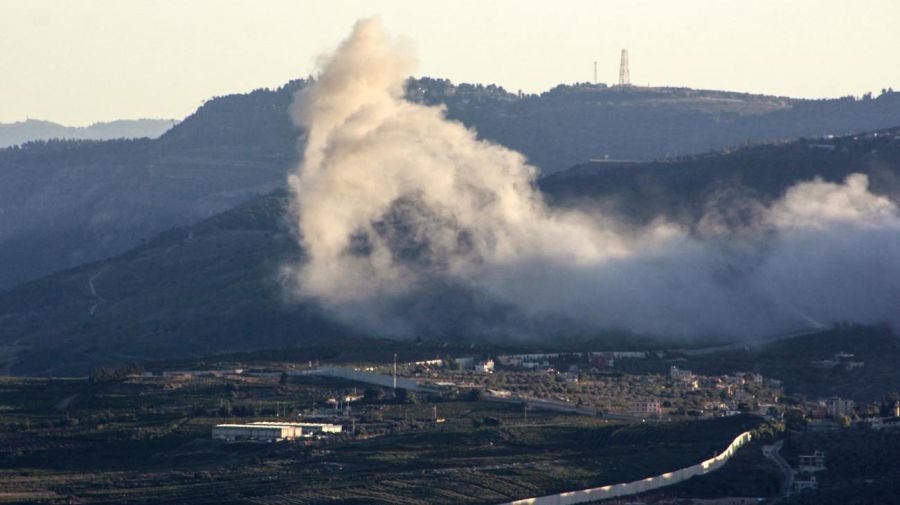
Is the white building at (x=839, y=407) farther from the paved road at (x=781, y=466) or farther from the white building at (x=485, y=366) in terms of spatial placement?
the white building at (x=485, y=366)

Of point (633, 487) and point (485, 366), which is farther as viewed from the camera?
point (485, 366)

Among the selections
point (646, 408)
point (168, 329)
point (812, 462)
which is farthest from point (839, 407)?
point (168, 329)

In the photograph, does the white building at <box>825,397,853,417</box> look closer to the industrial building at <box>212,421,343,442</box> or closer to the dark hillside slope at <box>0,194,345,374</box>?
the industrial building at <box>212,421,343,442</box>

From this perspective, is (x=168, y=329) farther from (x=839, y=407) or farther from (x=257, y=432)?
(x=257, y=432)

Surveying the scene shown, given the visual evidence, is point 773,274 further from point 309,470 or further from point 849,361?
point 309,470

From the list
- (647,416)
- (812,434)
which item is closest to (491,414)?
(647,416)

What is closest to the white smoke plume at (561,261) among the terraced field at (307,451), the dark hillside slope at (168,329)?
the dark hillside slope at (168,329)
